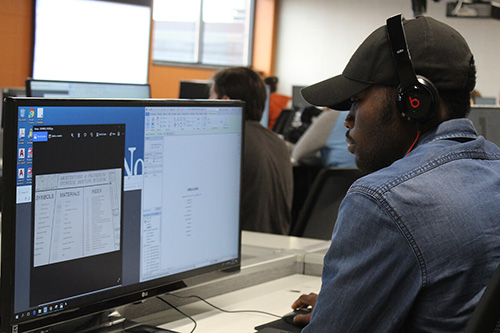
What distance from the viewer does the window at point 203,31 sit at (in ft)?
32.7

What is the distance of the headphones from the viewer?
1055mm

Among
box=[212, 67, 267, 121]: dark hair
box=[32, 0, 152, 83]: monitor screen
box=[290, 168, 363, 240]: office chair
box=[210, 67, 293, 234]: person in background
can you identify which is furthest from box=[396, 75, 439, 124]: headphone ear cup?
box=[32, 0, 152, 83]: monitor screen

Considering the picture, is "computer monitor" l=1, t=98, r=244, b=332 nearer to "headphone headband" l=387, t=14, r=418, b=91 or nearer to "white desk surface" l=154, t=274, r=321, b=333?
"white desk surface" l=154, t=274, r=321, b=333

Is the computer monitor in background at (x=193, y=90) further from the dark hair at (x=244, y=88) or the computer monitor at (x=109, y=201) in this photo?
the computer monitor at (x=109, y=201)

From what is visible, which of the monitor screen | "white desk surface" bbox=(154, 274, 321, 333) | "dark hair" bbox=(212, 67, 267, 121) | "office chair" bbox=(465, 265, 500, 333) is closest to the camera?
"office chair" bbox=(465, 265, 500, 333)

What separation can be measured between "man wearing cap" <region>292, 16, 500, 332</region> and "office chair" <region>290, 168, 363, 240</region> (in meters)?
1.17

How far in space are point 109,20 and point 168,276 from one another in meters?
4.92

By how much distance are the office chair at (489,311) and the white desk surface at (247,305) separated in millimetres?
654

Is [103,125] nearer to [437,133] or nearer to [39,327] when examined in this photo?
[39,327]

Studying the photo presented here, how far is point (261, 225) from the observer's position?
293cm

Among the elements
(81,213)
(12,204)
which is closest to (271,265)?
(81,213)

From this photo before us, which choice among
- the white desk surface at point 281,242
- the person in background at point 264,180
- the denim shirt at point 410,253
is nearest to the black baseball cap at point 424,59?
the denim shirt at point 410,253

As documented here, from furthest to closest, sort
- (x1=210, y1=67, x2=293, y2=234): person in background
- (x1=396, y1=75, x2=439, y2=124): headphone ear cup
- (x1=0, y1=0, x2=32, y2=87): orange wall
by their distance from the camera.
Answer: (x1=0, y1=0, x2=32, y2=87): orange wall
(x1=210, y1=67, x2=293, y2=234): person in background
(x1=396, y1=75, x2=439, y2=124): headphone ear cup

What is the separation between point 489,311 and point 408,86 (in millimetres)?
393
